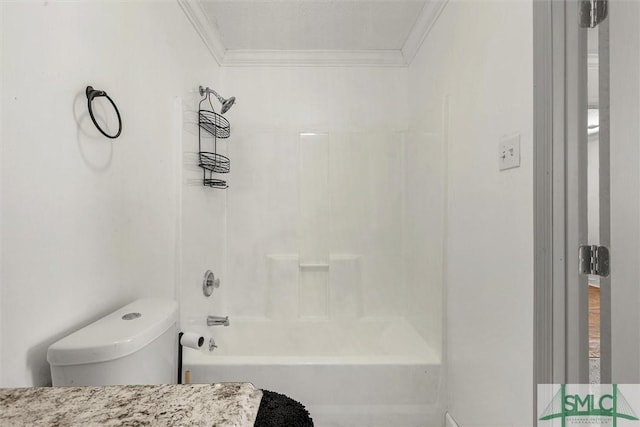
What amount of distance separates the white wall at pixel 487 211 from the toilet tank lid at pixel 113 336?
3.87 ft

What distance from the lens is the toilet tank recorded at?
0.88 m

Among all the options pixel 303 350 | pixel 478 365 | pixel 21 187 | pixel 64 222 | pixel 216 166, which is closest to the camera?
pixel 21 187

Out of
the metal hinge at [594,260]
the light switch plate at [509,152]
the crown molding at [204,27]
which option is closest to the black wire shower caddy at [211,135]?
the crown molding at [204,27]

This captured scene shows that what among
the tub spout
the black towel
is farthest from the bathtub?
the black towel

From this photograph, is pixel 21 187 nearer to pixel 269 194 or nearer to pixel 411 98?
pixel 269 194

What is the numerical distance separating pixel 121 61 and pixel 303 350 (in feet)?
6.77

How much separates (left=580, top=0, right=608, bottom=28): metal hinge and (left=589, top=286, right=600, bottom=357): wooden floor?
2.38 feet

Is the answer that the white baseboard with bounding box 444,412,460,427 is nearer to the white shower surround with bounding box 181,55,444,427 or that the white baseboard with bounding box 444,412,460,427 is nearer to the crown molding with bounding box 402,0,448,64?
the white shower surround with bounding box 181,55,444,427

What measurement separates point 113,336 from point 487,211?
4.41ft

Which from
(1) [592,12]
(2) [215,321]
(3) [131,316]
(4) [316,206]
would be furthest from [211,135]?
(1) [592,12]

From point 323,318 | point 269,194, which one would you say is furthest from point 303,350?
point 269,194

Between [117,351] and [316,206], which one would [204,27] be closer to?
[316,206]

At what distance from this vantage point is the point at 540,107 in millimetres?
1016

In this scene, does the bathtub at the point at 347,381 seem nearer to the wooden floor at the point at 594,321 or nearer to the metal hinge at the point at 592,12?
the wooden floor at the point at 594,321
